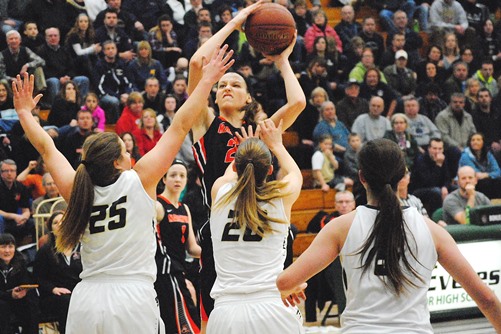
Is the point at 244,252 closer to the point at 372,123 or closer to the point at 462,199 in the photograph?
the point at 462,199

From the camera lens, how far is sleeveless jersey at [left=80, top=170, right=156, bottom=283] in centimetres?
461

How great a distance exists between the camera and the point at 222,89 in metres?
6.09

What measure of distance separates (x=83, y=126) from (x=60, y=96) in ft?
3.03

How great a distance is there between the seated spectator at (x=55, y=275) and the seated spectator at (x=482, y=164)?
6903 mm

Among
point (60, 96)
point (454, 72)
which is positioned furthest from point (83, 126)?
point (454, 72)

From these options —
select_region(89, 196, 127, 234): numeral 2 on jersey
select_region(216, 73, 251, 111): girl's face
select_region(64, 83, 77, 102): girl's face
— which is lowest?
select_region(89, 196, 127, 234): numeral 2 on jersey

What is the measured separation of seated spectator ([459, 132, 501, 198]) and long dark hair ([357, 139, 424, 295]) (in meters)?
10.1

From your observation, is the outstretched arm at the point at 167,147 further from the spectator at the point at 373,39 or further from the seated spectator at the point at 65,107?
the spectator at the point at 373,39

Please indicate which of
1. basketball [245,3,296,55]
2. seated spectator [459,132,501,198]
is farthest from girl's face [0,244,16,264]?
seated spectator [459,132,501,198]

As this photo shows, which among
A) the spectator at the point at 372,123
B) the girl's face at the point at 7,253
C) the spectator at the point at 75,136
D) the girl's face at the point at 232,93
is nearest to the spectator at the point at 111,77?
the spectator at the point at 75,136

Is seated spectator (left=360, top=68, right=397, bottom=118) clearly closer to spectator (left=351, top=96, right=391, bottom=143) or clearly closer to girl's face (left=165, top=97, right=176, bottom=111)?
spectator (left=351, top=96, right=391, bottom=143)

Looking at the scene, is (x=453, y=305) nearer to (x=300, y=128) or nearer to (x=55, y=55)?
(x=300, y=128)

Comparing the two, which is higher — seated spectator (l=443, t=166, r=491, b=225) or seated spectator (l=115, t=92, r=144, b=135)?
seated spectator (l=115, t=92, r=144, b=135)

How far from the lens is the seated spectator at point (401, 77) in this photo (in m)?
15.8
